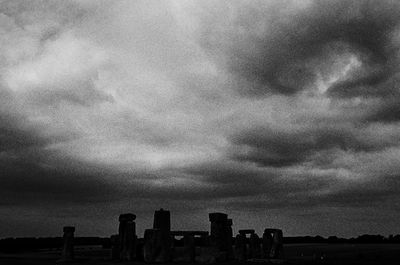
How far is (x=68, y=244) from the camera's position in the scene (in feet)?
112

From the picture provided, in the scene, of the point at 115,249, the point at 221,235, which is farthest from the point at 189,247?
the point at 115,249

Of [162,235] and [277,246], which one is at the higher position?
[162,235]

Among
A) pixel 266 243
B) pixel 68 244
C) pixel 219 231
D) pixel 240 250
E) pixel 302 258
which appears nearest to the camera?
pixel 219 231

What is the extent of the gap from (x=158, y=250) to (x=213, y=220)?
4037mm

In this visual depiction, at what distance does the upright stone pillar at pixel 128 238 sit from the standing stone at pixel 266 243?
8.91 m

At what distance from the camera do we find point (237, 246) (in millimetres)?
34938

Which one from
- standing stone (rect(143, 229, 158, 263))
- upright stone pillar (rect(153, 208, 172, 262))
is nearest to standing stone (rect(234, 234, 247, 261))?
upright stone pillar (rect(153, 208, 172, 262))

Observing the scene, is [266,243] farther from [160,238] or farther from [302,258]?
[160,238]

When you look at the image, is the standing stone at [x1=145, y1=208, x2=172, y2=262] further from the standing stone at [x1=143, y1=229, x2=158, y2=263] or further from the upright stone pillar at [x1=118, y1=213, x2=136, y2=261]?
the upright stone pillar at [x1=118, y1=213, x2=136, y2=261]

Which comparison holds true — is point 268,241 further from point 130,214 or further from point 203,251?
point 130,214

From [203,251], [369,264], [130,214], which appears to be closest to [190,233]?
[203,251]

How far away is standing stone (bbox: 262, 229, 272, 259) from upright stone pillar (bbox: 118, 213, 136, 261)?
8911 mm

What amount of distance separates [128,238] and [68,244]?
4.25 metres

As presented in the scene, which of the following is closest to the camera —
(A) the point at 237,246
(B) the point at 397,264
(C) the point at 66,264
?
(B) the point at 397,264
